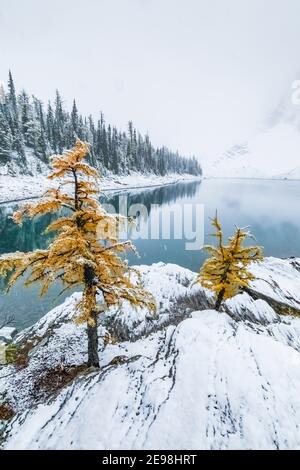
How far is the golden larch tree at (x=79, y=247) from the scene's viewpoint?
7637mm

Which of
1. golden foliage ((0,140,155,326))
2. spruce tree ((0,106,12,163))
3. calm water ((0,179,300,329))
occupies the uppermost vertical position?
spruce tree ((0,106,12,163))

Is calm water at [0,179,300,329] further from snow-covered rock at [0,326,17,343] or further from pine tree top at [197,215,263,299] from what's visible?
pine tree top at [197,215,263,299]

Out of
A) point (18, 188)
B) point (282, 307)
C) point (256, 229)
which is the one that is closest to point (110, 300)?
point (282, 307)

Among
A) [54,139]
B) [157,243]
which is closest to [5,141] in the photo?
[54,139]

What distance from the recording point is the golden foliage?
7.64m

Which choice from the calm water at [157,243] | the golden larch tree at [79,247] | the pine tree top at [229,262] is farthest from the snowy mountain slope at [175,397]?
the calm water at [157,243]

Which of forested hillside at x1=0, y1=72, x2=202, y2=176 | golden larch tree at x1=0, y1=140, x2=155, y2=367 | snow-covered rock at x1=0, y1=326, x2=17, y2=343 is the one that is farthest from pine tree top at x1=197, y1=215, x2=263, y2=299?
forested hillside at x1=0, y1=72, x2=202, y2=176

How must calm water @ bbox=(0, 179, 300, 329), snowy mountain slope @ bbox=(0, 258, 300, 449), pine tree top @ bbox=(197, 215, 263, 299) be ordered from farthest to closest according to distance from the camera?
calm water @ bbox=(0, 179, 300, 329)
pine tree top @ bbox=(197, 215, 263, 299)
snowy mountain slope @ bbox=(0, 258, 300, 449)

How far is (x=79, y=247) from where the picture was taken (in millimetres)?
7891

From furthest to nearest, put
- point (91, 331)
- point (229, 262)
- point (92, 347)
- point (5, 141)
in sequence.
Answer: point (5, 141) → point (229, 262) → point (92, 347) → point (91, 331)

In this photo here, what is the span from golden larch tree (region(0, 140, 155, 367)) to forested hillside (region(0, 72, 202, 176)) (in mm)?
68553

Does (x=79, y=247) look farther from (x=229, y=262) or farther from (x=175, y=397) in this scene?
(x=229, y=262)

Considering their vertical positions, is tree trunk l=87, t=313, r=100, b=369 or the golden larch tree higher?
the golden larch tree

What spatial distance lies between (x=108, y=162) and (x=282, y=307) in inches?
3939
